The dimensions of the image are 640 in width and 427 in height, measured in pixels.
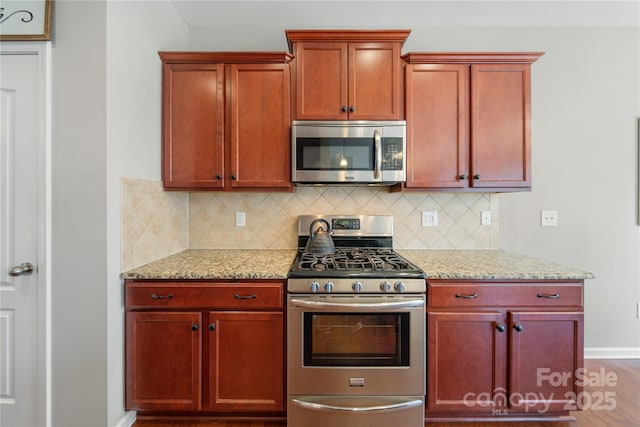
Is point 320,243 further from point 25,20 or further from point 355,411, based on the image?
point 25,20

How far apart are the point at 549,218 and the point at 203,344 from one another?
2756 millimetres

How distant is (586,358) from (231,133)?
131 inches

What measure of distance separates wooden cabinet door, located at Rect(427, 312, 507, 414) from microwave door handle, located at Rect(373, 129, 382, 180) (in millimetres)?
946

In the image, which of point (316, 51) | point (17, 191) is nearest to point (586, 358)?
point (316, 51)

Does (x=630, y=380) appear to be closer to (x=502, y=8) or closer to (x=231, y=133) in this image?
(x=502, y=8)

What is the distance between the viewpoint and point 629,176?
2.41m

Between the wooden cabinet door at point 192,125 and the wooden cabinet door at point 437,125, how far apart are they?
1321 millimetres

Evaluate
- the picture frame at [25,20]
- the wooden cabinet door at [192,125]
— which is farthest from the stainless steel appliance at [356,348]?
the picture frame at [25,20]

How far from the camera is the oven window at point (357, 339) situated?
1.64 m

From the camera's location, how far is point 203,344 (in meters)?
1.66

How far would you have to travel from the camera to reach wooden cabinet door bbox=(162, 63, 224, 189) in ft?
6.68

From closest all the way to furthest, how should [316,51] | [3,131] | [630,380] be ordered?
[3,131] < [316,51] < [630,380]

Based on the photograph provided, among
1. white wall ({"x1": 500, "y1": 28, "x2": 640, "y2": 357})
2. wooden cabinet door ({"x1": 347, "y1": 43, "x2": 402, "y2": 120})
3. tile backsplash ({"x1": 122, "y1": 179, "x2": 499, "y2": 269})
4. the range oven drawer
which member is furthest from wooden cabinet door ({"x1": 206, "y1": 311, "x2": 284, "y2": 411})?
white wall ({"x1": 500, "y1": 28, "x2": 640, "y2": 357})

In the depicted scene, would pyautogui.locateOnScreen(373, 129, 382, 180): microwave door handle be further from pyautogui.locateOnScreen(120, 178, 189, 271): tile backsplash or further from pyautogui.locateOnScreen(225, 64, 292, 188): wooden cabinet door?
pyautogui.locateOnScreen(120, 178, 189, 271): tile backsplash
